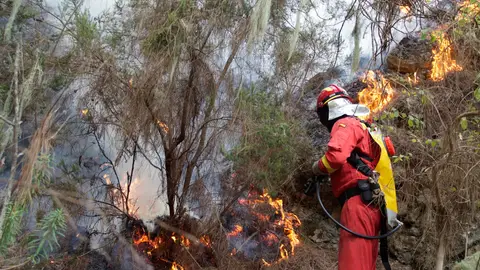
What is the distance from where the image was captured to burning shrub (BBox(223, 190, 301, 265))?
5.95m

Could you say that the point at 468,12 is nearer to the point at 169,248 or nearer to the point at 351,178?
the point at 351,178

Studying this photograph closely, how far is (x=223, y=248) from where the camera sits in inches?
218

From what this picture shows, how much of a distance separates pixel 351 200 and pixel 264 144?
2064 millimetres

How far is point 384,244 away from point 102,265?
4.32 metres

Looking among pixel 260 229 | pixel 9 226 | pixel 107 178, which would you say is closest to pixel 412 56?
pixel 260 229

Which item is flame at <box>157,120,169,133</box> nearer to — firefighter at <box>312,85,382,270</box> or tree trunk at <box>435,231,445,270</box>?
firefighter at <box>312,85,382,270</box>

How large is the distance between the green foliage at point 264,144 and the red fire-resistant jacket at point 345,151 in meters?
1.75

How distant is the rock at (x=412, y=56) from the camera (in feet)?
29.7

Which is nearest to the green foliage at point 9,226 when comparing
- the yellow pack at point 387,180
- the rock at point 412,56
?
the yellow pack at point 387,180

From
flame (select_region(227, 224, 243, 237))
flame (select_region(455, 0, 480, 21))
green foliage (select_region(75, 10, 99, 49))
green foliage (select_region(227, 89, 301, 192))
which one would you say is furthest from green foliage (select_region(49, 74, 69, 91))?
flame (select_region(455, 0, 480, 21))

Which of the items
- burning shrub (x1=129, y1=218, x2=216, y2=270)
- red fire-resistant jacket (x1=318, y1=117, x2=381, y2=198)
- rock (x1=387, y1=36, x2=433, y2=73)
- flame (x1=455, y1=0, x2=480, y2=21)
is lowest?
burning shrub (x1=129, y1=218, x2=216, y2=270)

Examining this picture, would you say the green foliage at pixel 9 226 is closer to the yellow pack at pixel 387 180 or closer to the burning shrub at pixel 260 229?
the yellow pack at pixel 387 180

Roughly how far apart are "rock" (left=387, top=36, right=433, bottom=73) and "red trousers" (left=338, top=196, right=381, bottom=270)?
21.0 ft

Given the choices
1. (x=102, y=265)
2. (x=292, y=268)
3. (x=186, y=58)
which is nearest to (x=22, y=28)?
(x=186, y=58)
